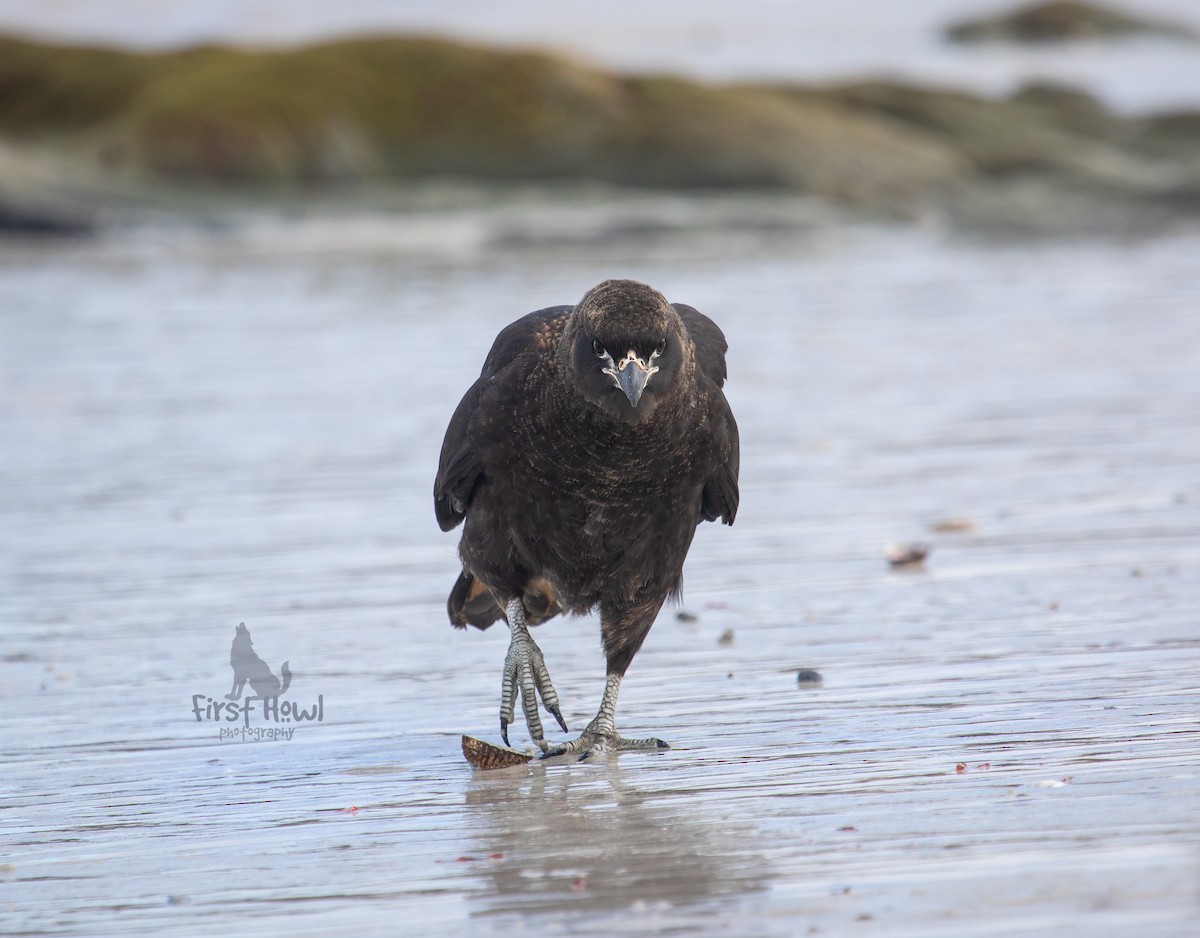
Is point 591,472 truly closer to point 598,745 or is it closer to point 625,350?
point 625,350

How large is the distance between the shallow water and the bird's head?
1027mm

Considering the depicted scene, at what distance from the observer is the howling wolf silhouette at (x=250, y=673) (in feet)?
18.0

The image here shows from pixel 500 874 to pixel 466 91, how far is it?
4053 centimetres

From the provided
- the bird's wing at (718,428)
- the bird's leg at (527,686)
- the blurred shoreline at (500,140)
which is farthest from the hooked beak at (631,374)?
the blurred shoreline at (500,140)

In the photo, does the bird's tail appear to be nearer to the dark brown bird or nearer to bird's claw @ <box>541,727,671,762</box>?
the dark brown bird

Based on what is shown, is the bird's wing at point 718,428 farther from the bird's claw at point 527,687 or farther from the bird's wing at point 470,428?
the bird's claw at point 527,687

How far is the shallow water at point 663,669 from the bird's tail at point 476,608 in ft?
0.57

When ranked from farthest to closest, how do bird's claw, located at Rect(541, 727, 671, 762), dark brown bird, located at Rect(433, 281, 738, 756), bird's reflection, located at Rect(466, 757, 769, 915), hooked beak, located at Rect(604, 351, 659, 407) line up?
bird's claw, located at Rect(541, 727, 671, 762)
dark brown bird, located at Rect(433, 281, 738, 756)
hooked beak, located at Rect(604, 351, 659, 407)
bird's reflection, located at Rect(466, 757, 769, 915)

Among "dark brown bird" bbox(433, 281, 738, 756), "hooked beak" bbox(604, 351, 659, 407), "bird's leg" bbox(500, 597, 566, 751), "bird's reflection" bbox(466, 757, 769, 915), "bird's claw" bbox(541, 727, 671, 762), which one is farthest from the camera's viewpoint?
"bird's leg" bbox(500, 597, 566, 751)

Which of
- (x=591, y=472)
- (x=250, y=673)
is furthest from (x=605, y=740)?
(x=250, y=673)

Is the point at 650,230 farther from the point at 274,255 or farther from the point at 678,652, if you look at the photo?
the point at 678,652

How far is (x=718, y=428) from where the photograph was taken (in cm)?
516
